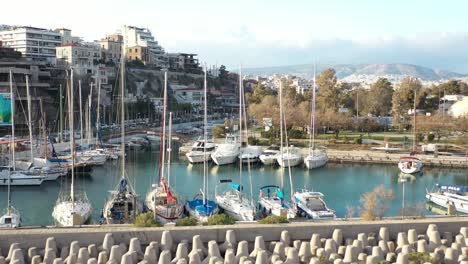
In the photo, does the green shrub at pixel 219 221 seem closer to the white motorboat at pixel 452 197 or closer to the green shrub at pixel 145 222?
the green shrub at pixel 145 222

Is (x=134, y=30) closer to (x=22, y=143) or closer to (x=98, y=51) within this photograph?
(x=98, y=51)

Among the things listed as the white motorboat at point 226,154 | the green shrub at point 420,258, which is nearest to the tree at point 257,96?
the white motorboat at point 226,154

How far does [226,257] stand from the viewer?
27.7ft

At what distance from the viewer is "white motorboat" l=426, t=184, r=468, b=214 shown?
1834cm

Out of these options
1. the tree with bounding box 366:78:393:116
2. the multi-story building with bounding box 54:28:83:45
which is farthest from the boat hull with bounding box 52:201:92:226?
the multi-story building with bounding box 54:28:83:45

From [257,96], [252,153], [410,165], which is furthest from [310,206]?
[257,96]

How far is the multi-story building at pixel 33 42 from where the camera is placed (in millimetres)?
48156

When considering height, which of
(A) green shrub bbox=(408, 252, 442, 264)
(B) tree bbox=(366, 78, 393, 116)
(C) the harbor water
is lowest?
(C) the harbor water

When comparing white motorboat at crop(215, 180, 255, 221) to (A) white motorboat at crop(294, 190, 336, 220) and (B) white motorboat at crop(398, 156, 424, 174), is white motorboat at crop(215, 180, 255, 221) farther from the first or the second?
(B) white motorboat at crop(398, 156, 424, 174)

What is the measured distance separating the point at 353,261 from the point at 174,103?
4721 cm

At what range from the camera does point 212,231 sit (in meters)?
9.27

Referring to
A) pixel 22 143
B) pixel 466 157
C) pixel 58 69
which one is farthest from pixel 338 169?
pixel 58 69

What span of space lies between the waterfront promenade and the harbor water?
7420 millimetres

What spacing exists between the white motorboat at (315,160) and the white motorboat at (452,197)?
7718 mm
